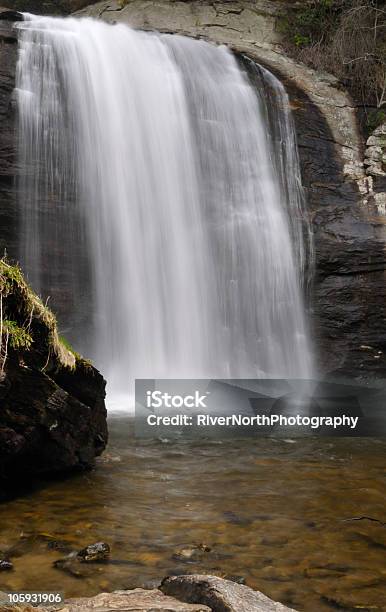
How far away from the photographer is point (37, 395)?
4.31 m

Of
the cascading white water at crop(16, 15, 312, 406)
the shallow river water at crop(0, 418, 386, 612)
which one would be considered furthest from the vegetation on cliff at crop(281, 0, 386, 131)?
the shallow river water at crop(0, 418, 386, 612)

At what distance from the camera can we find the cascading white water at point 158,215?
10.4 meters

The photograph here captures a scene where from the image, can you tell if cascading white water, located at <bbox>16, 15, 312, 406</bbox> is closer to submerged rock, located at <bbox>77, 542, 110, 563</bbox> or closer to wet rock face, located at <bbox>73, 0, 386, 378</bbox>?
wet rock face, located at <bbox>73, 0, 386, 378</bbox>

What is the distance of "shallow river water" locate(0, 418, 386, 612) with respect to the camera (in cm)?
293

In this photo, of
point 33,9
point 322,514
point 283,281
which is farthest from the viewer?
point 33,9

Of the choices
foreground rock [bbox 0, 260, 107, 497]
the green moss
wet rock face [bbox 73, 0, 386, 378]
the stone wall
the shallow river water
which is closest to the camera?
the shallow river water

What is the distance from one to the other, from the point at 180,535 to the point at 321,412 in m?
5.83

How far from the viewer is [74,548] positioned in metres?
3.27

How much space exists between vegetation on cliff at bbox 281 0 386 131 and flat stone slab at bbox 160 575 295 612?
45.2 feet

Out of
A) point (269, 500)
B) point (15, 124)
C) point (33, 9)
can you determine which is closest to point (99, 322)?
point (15, 124)

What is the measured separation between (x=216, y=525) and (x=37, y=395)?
167cm

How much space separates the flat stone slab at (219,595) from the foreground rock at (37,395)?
6.71ft

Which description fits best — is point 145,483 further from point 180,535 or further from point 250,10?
point 250,10

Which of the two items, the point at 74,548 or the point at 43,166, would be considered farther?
the point at 43,166
